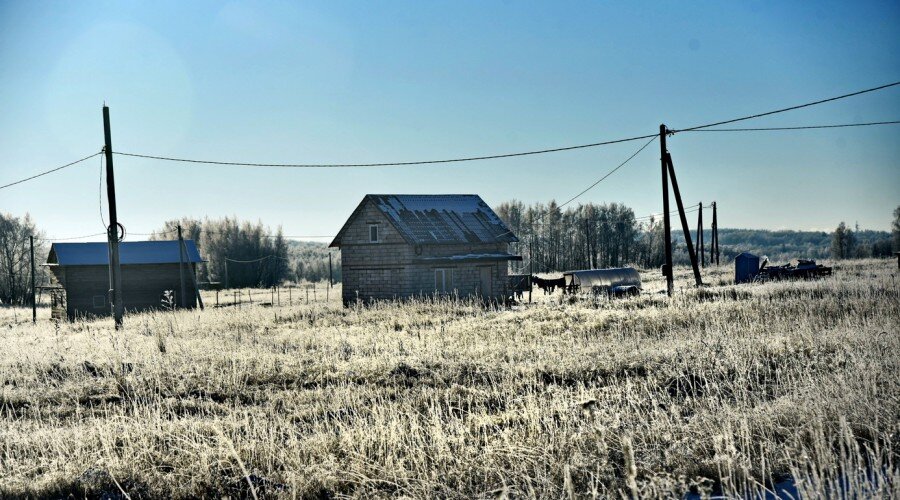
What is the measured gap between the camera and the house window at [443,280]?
1093 inches

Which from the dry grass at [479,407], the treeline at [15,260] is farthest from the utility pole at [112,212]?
the treeline at [15,260]

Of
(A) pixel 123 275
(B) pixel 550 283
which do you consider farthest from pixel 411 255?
(A) pixel 123 275

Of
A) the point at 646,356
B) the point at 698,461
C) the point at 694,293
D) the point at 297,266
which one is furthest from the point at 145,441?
the point at 297,266

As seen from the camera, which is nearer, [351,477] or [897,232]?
[351,477]

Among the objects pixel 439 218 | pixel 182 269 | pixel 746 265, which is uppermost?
pixel 439 218

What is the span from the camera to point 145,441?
5.65 m

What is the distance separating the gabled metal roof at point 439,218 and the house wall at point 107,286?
1164cm

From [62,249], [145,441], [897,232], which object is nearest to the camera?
[145,441]

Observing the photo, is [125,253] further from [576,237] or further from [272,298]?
[576,237]

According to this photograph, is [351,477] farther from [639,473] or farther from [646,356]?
[646,356]

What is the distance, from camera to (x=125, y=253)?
3250cm

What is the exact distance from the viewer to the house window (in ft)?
91.1

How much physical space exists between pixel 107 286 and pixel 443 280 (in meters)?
19.3

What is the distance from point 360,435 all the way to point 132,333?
1203 centimetres
